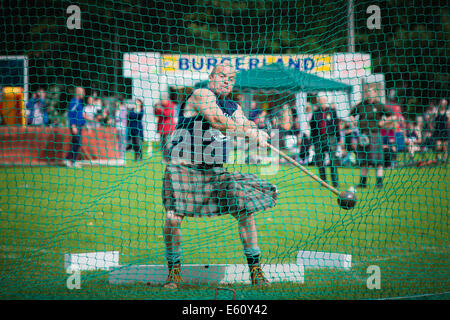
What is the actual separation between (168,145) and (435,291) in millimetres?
2099

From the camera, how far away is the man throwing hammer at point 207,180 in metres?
3.49

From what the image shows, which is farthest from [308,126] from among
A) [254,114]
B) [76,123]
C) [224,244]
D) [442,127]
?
[224,244]

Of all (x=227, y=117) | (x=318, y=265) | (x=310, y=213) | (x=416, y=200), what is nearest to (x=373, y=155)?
(x=416, y=200)

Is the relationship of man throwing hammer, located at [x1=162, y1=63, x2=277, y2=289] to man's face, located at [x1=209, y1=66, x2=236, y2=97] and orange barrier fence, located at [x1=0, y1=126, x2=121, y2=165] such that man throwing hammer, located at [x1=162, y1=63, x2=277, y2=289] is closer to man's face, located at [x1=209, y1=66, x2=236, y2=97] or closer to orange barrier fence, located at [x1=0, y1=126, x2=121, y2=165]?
man's face, located at [x1=209, y1=66, x2=236, y2=97]

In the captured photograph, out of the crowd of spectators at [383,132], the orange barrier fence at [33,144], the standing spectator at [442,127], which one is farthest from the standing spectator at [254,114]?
the orange barrier fence at [33,144]

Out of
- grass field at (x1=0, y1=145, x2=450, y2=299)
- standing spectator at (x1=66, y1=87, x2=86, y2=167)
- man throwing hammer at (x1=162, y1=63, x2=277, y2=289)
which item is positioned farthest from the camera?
standing spectator at (x1=66, y1=87, x2=86, y2=167)

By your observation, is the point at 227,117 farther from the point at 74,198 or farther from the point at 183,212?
the point at 74,198

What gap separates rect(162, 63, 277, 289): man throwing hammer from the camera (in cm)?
349

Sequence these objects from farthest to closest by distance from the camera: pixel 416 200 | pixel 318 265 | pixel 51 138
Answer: pixel 51 138 → pixel 416 200 → pixel 318 265

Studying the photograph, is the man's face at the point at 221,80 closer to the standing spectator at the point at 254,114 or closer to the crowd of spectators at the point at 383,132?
the standing spectator at the point at 254,114

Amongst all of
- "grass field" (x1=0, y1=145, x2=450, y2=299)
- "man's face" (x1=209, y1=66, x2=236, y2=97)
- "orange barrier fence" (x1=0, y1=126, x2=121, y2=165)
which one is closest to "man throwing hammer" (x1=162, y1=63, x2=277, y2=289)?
"man's face" (x1=209, y1=66, x2=236, y2=97)

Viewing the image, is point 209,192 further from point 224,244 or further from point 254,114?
point 254,114
